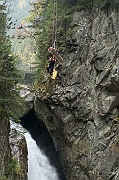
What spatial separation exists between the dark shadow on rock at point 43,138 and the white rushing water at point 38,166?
50 cm

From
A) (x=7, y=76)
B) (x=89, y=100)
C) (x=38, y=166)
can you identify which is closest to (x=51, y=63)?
(x=7, y=76)

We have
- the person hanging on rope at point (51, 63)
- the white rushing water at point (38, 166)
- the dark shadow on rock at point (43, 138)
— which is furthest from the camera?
the dark shadow on rock at point (43, 138)

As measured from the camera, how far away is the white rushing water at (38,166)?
1644 cm

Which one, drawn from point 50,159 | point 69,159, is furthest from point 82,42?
point 50,159

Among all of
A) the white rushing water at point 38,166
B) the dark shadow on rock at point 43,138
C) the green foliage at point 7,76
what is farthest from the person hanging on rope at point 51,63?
the white rushing water at point 38,166

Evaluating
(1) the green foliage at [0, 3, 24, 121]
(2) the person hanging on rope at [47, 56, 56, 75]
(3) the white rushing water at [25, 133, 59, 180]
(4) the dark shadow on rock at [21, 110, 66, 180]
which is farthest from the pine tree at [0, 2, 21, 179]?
(4) the dark shadow on rock at [21, 110, 66, 180]

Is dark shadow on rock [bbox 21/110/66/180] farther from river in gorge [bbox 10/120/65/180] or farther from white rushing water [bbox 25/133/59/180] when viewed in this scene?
white rushing water [bbox 25/133/59/180]

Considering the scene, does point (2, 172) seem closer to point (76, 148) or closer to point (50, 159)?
point (76, 148)

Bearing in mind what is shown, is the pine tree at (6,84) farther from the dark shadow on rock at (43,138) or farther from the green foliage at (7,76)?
the dark shadow on rock at (43,138)

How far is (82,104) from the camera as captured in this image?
14.8 meters

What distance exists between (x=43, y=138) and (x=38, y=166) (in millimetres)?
3565

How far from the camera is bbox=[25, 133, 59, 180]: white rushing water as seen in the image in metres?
16.4

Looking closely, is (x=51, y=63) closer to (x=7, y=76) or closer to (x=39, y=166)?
(x=7, y=76)

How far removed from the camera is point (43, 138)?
20.6m
